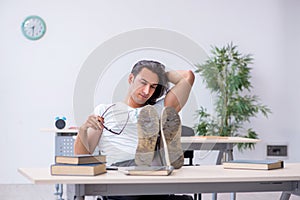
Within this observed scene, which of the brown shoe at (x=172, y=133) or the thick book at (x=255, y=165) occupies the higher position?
the brown shoe at (x=172, y=133)

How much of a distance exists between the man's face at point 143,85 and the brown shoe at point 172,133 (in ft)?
0.68

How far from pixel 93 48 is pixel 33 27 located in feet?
2.26

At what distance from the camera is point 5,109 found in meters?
5.45

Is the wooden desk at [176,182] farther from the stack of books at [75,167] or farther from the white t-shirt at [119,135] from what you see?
the white t-shirt at [119,135]

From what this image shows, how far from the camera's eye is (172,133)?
1.78 meters

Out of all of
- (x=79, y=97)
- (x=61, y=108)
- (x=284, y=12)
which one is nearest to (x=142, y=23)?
(x=61, y=108)

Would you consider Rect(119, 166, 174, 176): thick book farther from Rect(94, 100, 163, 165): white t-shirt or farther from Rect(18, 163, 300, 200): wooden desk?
Rect(94, 100, 163, 165): white t-shirt

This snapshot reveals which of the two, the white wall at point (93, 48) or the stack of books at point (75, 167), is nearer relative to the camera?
the stack of books at point (75, 167)

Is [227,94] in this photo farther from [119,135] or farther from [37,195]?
[119,135]

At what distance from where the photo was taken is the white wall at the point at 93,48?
18.0 ft

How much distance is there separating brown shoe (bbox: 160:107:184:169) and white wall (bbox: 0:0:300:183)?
12.7 feet

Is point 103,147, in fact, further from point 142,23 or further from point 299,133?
point 299,133

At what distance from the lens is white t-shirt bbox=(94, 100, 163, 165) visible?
2.07 m

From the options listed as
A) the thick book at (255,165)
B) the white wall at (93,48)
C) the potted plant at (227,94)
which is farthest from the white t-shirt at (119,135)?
the white wall at (93,48)
